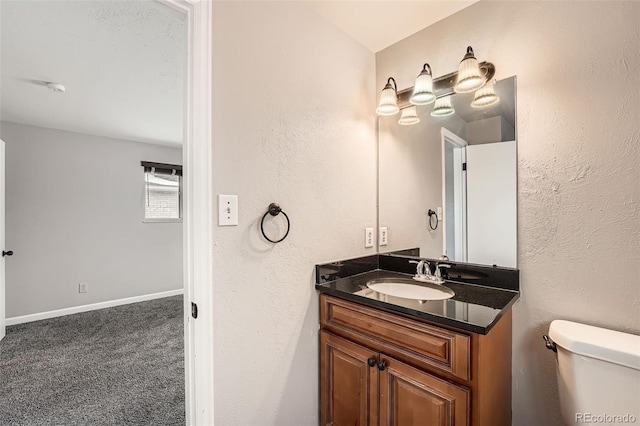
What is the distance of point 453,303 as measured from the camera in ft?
3.64

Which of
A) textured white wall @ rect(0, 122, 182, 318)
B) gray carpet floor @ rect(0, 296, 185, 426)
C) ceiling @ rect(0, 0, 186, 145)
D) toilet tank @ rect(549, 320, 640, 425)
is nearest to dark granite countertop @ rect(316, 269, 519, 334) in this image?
toilet tank @ rect(549, 320, 640, 425)

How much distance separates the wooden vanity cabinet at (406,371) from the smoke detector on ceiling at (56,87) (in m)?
2.58

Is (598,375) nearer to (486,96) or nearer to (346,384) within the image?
(346,384)

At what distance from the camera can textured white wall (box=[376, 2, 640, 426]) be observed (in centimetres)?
102

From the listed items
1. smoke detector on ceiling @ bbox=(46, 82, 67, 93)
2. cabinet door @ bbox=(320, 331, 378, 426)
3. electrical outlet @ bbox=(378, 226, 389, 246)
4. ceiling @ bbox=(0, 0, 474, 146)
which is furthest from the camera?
smoke detector on ceiling @ bbox=(46, 82, 67, 93)

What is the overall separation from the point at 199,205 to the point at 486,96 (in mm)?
1374

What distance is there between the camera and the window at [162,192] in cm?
399

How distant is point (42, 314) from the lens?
128 inches

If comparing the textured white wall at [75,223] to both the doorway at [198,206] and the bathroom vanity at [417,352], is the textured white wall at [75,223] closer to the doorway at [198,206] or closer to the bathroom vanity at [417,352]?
the doorway at [198,206]

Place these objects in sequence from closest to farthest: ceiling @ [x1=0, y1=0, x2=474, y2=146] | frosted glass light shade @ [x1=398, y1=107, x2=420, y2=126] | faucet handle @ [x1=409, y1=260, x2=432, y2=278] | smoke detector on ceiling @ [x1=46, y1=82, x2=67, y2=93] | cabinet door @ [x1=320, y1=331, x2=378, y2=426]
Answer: cabinet door @ [x1=320, y1=331, x2=378, y2=426] → ceiling @ [x1=0, y1=0, x2=474, y2=146] → faucet handle @ [x1=409, y1=260, x2=432, y2=278] → frosted glass light shade @ [x1=398, y1=107, x2=420, y2=126] → smoke detector on ceiling @ [x1=46, y1=82, x2=67, y2=93]

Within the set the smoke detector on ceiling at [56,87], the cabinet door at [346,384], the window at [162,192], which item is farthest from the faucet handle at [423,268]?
the window at [162,192]

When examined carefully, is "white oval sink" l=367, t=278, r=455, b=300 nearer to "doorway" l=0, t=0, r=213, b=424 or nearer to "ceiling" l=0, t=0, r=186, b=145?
"doorway" l=0, t=0, r=213, b=424

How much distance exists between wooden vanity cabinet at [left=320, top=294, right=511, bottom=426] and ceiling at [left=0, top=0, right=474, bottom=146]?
140 centimetres

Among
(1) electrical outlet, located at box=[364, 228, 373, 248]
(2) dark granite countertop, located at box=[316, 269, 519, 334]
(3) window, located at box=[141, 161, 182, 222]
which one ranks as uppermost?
(3) window, located at box=[141, 161, 182, 222]
